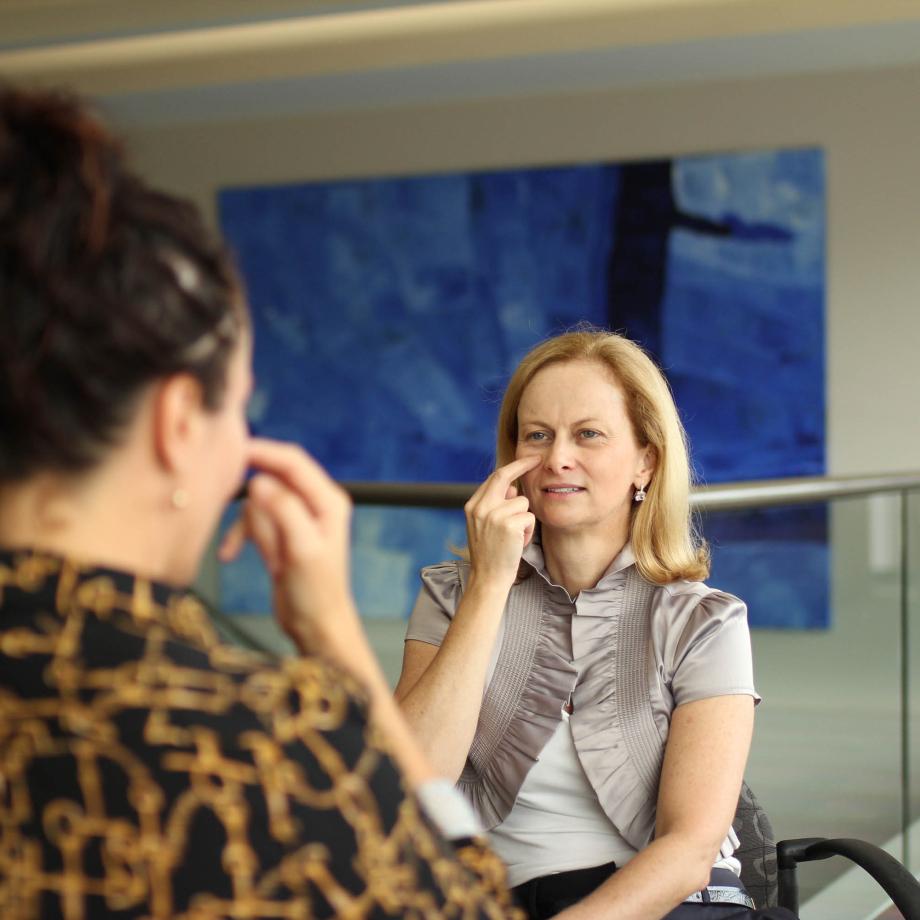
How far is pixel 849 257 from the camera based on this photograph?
589cm

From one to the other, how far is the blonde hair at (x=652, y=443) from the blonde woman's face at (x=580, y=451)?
2 centimetres

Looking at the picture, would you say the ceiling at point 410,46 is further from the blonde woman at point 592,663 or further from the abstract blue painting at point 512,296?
the blonde woman at point 592,663

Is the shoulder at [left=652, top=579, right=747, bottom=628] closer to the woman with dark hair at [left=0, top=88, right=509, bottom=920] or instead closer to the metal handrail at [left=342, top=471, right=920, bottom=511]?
the metal handrail at [left=342, top=471, right=920, bottom=511]

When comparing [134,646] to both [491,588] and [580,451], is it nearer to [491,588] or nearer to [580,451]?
[491,588]

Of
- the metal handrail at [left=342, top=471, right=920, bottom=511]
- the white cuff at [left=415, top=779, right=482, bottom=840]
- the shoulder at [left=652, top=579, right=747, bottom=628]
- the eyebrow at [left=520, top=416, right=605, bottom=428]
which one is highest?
the metal handrail at [left=342, top=471, right=920, bottom=511]

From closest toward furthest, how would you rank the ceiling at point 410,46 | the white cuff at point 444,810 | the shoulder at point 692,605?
1. the white cuff at point 444,810
2. the shoulder at point 692,605
3. the ceiling at point 410,46

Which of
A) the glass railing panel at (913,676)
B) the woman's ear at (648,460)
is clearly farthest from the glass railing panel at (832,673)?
the woman's ear at (648,460)

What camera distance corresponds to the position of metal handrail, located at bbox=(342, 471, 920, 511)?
3098 millimetres

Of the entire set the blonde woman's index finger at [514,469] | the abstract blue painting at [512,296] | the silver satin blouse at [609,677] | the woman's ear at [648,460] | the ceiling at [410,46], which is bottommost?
the silver satin blouse at [609,677]

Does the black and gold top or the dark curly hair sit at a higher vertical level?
the dark curly hair

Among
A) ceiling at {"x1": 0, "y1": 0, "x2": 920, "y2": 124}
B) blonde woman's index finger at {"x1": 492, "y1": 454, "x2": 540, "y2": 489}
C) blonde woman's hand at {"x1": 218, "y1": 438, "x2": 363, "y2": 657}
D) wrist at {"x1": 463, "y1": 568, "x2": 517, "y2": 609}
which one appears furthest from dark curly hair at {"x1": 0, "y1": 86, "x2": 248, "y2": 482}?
ceiling at {"x1": 0, "y1": 0, "x2": 920, "y2": 124}

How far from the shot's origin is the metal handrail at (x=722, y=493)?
122 inches

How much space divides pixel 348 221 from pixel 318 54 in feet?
2.82

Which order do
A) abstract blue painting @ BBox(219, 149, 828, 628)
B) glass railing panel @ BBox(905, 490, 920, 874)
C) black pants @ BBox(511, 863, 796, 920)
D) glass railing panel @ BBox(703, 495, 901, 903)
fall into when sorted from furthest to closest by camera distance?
abstract blue painting @ BBox(219, 149, 828, 628)
glass railing panel @ BBox(905, 490, 920, 874)
glass railing panel @ BBox(703, 495, 901, 903)
black pants @ BBox(511, 863, 796, 920)
